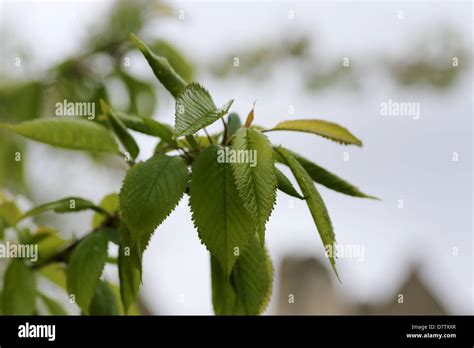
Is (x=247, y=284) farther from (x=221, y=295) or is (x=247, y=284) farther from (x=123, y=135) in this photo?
(x=123, y=135)

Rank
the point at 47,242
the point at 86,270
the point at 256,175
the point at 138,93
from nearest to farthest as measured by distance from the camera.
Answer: the point at 256,175 < the point at 86,270 < the point at 47,242 < the point at 138,93

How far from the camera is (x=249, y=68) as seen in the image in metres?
1.69

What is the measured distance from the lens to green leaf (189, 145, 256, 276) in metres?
0.35

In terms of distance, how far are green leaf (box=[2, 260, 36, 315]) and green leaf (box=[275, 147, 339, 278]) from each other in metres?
0.28

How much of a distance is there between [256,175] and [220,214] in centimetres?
3

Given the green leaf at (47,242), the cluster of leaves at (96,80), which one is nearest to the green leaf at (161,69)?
the green leaf at (47,242)

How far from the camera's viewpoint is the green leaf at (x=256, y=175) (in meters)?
0.33

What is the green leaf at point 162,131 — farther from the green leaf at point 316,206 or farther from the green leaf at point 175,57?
the green leaf at point 175,57

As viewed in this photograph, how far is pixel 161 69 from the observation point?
0.40 m

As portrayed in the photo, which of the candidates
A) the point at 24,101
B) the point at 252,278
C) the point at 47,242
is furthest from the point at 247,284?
the point at 24,101

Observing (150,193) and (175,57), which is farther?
(175,57)
